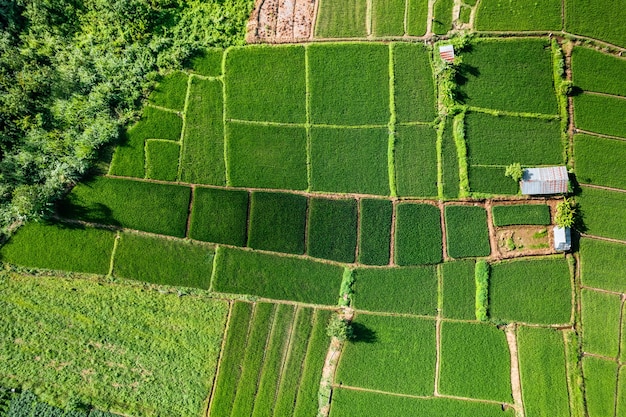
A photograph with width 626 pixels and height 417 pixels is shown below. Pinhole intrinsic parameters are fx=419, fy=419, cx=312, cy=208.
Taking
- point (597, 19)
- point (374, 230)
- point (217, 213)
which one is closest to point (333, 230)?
point (374, 230)

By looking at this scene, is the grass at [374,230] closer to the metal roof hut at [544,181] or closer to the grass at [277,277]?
the grass at [277,277]

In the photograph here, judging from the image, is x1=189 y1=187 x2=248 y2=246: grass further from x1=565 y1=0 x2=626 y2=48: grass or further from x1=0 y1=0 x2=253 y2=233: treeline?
x1=565 y1=0 x2=626 y2=48: grass

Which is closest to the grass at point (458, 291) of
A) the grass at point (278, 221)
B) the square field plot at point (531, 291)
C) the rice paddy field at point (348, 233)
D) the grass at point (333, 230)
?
the rice paddy field at point (348, 233)

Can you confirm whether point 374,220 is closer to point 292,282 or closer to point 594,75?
point 292,282

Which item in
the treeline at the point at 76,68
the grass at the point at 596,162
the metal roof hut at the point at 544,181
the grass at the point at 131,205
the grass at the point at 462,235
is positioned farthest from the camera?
the grass at the point at 596,162

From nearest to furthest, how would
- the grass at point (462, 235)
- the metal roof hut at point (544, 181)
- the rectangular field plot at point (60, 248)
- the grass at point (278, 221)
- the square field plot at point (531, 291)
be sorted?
the metal roof hut at point (544, 181)
the rectangular field plot at point (60, 248)
the grass at point (278, 221)
the grass at point (462, 235)
the square field plot at point (531, 291)
